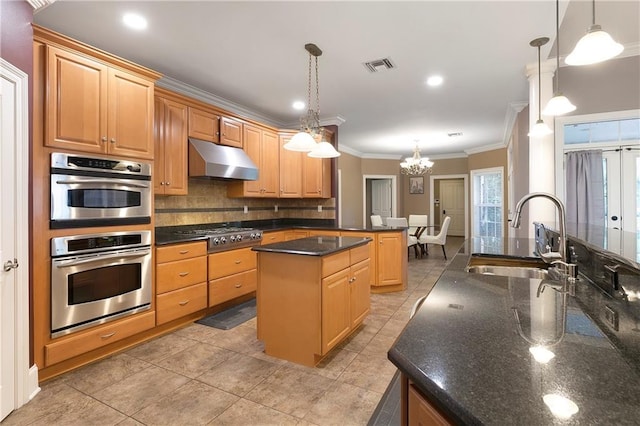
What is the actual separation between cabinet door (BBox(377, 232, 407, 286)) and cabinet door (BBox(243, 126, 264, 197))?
1866mm

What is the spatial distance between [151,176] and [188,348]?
5.04 ft

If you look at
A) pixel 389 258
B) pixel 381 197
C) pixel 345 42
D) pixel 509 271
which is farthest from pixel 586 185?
pixel 381 197

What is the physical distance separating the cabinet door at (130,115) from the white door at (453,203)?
9.30m

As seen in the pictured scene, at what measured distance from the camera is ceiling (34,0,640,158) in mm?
2326

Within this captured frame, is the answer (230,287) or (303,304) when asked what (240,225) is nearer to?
(230,287)

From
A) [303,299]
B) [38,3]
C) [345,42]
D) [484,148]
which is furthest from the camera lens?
[484,148]

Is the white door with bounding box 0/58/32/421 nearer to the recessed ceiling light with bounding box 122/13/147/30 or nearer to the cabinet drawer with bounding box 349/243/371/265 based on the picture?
the recessed ceiling light with bounding box 122/13/147/30

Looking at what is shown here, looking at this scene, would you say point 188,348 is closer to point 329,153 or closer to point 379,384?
point 379,384

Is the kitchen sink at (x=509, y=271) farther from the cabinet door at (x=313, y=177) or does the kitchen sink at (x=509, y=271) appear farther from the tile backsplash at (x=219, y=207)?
the cabinet door at (x=313, y=177)

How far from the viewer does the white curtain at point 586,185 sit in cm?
343

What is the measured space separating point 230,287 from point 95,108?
7.06 feet

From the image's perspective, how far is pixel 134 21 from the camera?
2.47m

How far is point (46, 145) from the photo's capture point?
84.0 inches

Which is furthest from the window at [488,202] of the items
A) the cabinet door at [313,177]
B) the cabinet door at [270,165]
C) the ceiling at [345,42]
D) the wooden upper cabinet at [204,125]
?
the wooden upper cabinet at [204,125]
